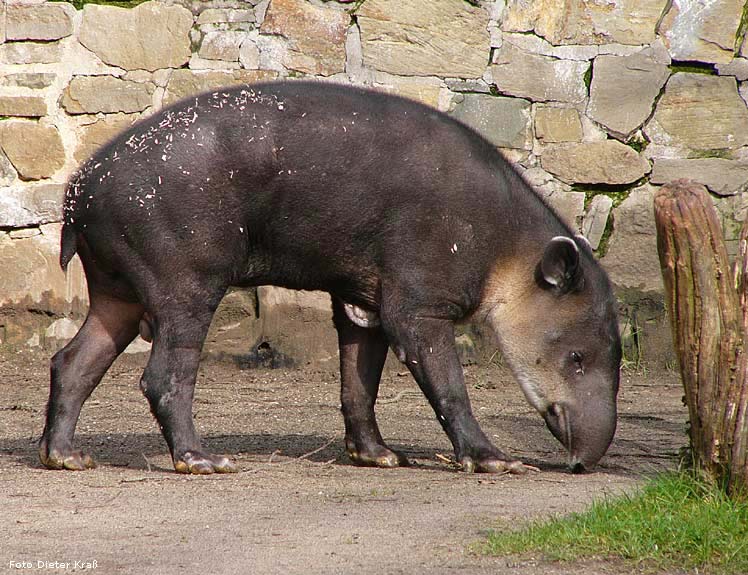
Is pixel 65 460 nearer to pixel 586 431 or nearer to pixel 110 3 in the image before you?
pixel 586 431

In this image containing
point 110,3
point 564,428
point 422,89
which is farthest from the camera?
point 422,89

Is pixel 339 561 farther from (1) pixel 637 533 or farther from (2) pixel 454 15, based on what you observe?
(2) pixel 454 15

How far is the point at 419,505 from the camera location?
412 centimetres

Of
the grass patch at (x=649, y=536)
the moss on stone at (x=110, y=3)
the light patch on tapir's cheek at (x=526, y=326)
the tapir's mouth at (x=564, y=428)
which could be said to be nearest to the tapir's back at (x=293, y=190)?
the light patch on tapir's cheek at (x=526, y=326)

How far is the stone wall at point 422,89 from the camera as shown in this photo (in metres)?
7.39

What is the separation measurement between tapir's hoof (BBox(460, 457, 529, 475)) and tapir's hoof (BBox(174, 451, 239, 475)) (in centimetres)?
97

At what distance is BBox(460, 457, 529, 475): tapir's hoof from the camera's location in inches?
189

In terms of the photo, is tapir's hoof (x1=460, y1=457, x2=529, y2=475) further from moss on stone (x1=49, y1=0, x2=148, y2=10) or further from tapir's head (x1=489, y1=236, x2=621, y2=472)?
moss on stone (x1=49, y1=0, x2=148, y2=10)

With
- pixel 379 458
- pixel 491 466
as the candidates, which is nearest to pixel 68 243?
pixel 379 458

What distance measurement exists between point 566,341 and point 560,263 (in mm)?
356

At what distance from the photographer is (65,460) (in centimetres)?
487

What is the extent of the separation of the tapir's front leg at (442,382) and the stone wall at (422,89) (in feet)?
8.92

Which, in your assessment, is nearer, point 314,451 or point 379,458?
point 379,458

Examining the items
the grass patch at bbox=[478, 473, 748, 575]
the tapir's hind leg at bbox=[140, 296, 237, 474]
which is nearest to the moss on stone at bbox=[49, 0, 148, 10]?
the tapir's hind leg at bbox=[140, 296, 237, 474]
